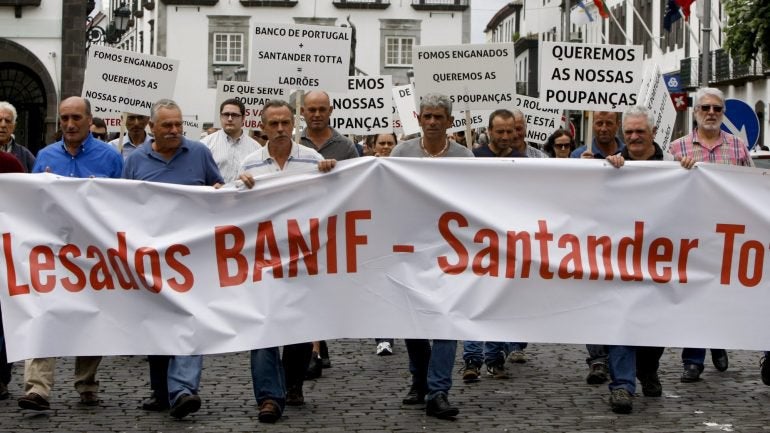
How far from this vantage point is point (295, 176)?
30.9 feet

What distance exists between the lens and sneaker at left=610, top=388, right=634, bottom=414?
31.6ft

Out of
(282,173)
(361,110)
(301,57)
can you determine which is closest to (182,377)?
(282,173)

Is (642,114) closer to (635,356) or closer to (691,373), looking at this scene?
(635,356)

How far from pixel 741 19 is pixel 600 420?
24534 millimetres

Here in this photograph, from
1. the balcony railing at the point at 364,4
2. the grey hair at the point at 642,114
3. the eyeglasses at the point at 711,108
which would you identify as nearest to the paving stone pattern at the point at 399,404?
the grey hair at the point at 642,114

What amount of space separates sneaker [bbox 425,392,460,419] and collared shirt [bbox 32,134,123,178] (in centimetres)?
257

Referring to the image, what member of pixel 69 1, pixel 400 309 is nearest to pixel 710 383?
pixel 400 309

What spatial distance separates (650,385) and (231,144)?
4758 millimetres

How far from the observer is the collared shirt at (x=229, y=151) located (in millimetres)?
13602

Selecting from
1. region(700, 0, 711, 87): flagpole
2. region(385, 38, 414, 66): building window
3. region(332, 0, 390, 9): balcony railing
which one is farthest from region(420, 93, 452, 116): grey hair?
region(385, 38, 414, 66): building window

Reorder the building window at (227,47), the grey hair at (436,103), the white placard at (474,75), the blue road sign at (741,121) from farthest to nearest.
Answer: the building window at (227,47) < the blue road sign at (741,121) < the white placard at (474,75) < the grey hair at (436,103)

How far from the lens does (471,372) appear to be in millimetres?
11070

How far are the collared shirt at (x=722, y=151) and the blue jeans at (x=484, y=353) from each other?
1.85 meters

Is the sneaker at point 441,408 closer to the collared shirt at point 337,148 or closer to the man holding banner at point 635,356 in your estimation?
the man holding banner at point 635,356
